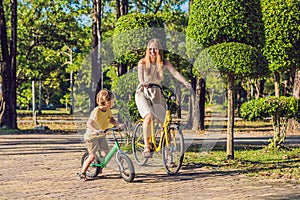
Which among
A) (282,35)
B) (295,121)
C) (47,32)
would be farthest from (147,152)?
(47,32)

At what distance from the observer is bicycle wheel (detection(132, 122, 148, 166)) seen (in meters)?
9.85

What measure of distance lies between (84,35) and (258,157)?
23808 millimetres

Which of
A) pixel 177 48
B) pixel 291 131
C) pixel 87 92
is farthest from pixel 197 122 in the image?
pixel 87 92

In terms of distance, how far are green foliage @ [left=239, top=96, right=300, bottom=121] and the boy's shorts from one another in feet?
15.0

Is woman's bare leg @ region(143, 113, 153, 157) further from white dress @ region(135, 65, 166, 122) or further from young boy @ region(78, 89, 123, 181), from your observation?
young boy @ region(78, 89, 123, 181)

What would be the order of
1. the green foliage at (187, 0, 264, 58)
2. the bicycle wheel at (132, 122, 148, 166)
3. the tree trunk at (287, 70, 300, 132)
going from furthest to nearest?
the tree trunk at (287, 70, 300, 132)
the green foliage at (187, 0, 264, 58)
the bicycle wheel at (132, 122, 148, 166)

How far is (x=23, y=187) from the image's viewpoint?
796 centimetres

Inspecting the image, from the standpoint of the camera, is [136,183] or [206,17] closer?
[136,183]

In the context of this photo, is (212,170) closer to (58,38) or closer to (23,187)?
(23,187)

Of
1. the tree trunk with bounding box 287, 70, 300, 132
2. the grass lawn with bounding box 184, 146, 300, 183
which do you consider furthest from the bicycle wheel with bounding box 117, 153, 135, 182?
the tree trunk with bounding box 287, 70, 300, 132

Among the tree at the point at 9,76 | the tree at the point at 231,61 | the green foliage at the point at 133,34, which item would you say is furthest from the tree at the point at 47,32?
the tree at the point at 231,61

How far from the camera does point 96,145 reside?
8578 millimetres

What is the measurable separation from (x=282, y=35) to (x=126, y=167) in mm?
5396

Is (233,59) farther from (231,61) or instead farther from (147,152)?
(147,152)
